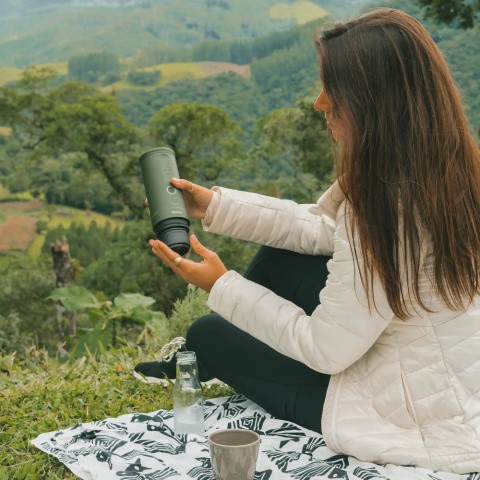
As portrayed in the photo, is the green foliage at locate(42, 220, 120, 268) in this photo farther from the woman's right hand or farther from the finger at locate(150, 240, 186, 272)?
the finger at locate(150, 240, 186, 272)

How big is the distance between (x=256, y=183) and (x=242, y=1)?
29.2ft

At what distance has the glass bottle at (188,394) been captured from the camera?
1.74 meters

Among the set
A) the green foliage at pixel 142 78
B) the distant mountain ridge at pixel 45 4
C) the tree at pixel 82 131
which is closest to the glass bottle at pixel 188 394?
the tree at pixel 82 131

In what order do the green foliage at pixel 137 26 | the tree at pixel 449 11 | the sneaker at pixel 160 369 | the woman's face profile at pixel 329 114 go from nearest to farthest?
the woman's face profile at pixel 329 114, the sneaker at pixel 160 369, the tree at pixel 449 11, the green foliage at pixel 137 26

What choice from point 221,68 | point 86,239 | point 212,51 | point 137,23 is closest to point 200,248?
point 86,239

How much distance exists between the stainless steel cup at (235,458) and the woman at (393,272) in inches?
8.2

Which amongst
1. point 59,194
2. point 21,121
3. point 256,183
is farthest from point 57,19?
point 256,183

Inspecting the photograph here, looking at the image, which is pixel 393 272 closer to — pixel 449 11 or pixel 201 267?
pixel 201 267

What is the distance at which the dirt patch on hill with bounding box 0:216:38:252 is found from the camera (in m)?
11.6

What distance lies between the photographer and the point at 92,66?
50.0ft

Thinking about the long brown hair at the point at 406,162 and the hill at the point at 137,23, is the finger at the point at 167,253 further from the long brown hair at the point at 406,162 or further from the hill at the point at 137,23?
the hill at the point at 137,23

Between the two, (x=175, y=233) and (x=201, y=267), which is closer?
(x=201, y=267)

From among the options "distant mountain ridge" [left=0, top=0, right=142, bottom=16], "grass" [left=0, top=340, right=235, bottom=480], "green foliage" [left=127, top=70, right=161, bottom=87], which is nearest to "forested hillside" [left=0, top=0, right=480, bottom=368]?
"green foliage" [left=127, top=70, right=161, bottom=87]

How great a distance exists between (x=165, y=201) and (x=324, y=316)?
591mm
